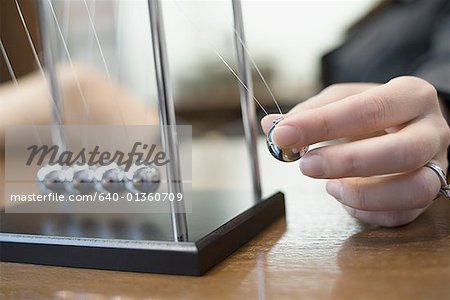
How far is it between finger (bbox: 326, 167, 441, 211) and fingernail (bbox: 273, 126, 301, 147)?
7cm

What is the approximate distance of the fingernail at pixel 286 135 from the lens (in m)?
0.34

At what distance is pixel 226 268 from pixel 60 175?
0.60ft

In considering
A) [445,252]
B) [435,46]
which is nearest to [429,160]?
[445,252]

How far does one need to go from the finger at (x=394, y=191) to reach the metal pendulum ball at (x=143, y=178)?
130 millimetres

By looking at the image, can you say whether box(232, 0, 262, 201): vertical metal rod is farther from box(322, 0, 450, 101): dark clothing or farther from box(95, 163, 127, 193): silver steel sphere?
box(322, 0, 450, 101): dark clothing

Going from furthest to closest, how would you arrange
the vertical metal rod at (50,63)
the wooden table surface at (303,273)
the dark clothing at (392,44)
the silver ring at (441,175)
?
the dark clothing at (392,44) < the vertical metal rod at (50,63) < the silver ring at (441,175) < the wooden table surface at (303,273)

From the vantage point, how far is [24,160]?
1.59 ft

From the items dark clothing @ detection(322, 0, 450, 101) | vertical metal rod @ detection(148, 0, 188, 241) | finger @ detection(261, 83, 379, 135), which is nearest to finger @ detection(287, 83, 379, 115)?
finger @ detection(261, 83, 379, 135)

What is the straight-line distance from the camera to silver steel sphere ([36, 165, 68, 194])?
455mm

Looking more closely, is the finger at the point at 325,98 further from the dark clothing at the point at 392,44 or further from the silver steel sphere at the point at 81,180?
the dark clothing at the point at 392,44

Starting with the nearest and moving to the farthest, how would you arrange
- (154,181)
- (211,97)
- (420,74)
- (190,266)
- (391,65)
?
(190,266) → (154,181) → (420,74) → (391,65) → (211,97)

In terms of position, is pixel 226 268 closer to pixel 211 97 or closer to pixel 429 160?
pixel 429 160

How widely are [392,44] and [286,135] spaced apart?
0.67m

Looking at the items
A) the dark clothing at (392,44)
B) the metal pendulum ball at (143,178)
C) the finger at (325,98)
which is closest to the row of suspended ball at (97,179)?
the metal pendulum ball at (143,178)
